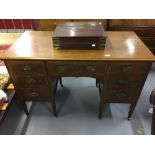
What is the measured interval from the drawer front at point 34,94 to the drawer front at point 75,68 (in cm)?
24

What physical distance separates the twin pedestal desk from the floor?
314 mm

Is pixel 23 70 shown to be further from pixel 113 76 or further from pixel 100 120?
pixel 100 120

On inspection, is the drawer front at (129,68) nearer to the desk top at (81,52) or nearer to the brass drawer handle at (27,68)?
the desk top at (81,52)

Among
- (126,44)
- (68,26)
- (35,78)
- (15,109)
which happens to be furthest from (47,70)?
(15,109)

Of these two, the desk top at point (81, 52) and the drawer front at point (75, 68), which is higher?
the desk top at point (81, 52)

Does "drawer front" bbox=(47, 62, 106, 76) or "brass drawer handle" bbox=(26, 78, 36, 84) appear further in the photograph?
"brass drawer handle" bbox=(26, 78, 36, 84)

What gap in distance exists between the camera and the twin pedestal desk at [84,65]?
1070mm

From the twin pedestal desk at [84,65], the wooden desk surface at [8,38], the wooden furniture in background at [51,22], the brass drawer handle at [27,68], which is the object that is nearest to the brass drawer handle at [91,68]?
the twin pedestal desk at [84,65]

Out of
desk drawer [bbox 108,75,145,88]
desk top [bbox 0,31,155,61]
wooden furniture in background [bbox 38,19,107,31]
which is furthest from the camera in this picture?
wooden furniture in background [bbox 38,19,107,31]

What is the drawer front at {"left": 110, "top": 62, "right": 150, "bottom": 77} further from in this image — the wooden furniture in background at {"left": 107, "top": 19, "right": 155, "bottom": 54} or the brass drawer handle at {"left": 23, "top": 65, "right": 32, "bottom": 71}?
the wooden furniture in background at {"left": 107, "top": 19, "right": 155, "bottom": 54}

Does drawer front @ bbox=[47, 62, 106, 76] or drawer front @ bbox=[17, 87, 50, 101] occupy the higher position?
drawer front @ bbox=[47, 62, 106, 76]

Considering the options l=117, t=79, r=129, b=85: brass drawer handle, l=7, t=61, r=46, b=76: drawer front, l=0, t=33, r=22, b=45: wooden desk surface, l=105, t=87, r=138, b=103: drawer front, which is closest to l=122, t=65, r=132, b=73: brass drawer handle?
l=117, t=79, r=129, b=85: brass drawer handle

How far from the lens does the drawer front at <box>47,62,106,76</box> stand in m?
1.11

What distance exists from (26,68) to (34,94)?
12.4 inches
